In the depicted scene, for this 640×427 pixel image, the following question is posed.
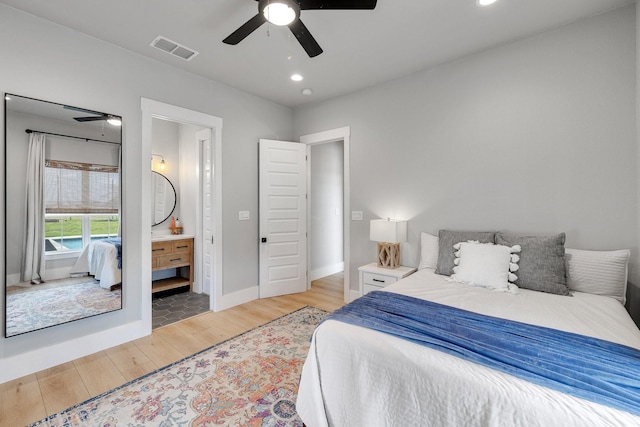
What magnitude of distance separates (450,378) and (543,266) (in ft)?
5.41

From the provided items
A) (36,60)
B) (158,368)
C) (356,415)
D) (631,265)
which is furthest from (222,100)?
(631,265)

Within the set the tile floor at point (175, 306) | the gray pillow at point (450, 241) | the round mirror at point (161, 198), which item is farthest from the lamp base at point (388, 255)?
the round mirror at point (161, 198)

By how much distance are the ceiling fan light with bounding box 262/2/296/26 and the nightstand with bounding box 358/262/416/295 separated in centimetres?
246

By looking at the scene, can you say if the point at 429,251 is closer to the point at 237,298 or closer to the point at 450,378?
the point at 450,378

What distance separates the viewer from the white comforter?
1.03 m

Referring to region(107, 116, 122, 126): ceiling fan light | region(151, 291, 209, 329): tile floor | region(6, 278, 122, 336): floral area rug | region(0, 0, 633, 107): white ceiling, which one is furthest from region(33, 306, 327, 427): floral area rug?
region(0, 0, 633, 107): white ceiling

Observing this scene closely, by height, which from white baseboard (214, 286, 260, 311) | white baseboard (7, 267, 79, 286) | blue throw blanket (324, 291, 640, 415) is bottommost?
white baseboard (214, 286, 260, 311)

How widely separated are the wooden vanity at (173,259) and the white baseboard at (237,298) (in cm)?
102

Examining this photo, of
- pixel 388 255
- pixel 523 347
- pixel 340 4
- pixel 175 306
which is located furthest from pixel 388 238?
pixel 175 306

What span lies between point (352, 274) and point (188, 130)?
3331 millimetres

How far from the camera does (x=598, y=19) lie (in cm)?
238

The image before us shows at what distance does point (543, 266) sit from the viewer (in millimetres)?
2273

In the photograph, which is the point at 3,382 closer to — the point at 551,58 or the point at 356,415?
the point at 356,415

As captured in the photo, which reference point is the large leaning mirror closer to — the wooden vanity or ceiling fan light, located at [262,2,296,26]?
the wooden vanity
